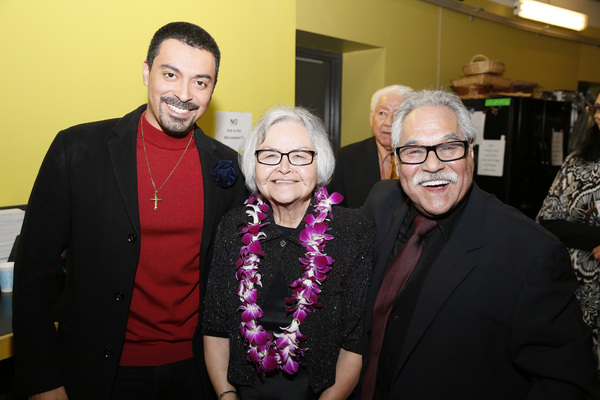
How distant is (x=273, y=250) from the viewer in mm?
1693

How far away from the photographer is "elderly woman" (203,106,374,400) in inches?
63.1

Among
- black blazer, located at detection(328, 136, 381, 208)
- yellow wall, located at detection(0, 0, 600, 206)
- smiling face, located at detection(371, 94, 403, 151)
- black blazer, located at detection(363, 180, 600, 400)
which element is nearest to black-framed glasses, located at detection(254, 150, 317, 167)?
black blazer, located at detection(363, 180, 600, 400)

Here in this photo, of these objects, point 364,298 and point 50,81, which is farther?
point 50,81

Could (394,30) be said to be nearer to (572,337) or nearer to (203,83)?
(203,83)

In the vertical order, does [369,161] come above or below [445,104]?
below

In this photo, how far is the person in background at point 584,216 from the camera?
7.93ft

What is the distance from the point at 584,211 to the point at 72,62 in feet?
9.46

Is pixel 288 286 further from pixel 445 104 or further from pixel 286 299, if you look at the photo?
pixel 445 104

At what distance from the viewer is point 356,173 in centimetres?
313

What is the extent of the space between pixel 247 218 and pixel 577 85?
6.86 meters

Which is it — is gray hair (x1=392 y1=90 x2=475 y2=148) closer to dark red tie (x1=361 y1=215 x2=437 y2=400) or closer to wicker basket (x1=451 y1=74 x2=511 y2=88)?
dark red tie (x1=361 y1=215 x2=437 y2=400)

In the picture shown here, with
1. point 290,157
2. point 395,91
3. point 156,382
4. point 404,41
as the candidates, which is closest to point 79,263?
point 156,382

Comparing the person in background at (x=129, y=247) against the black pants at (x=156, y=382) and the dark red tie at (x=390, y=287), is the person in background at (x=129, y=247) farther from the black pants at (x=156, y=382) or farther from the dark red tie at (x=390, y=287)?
the dark red tie at (x=390, y=287)

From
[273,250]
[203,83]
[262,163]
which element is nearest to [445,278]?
[273,250]
